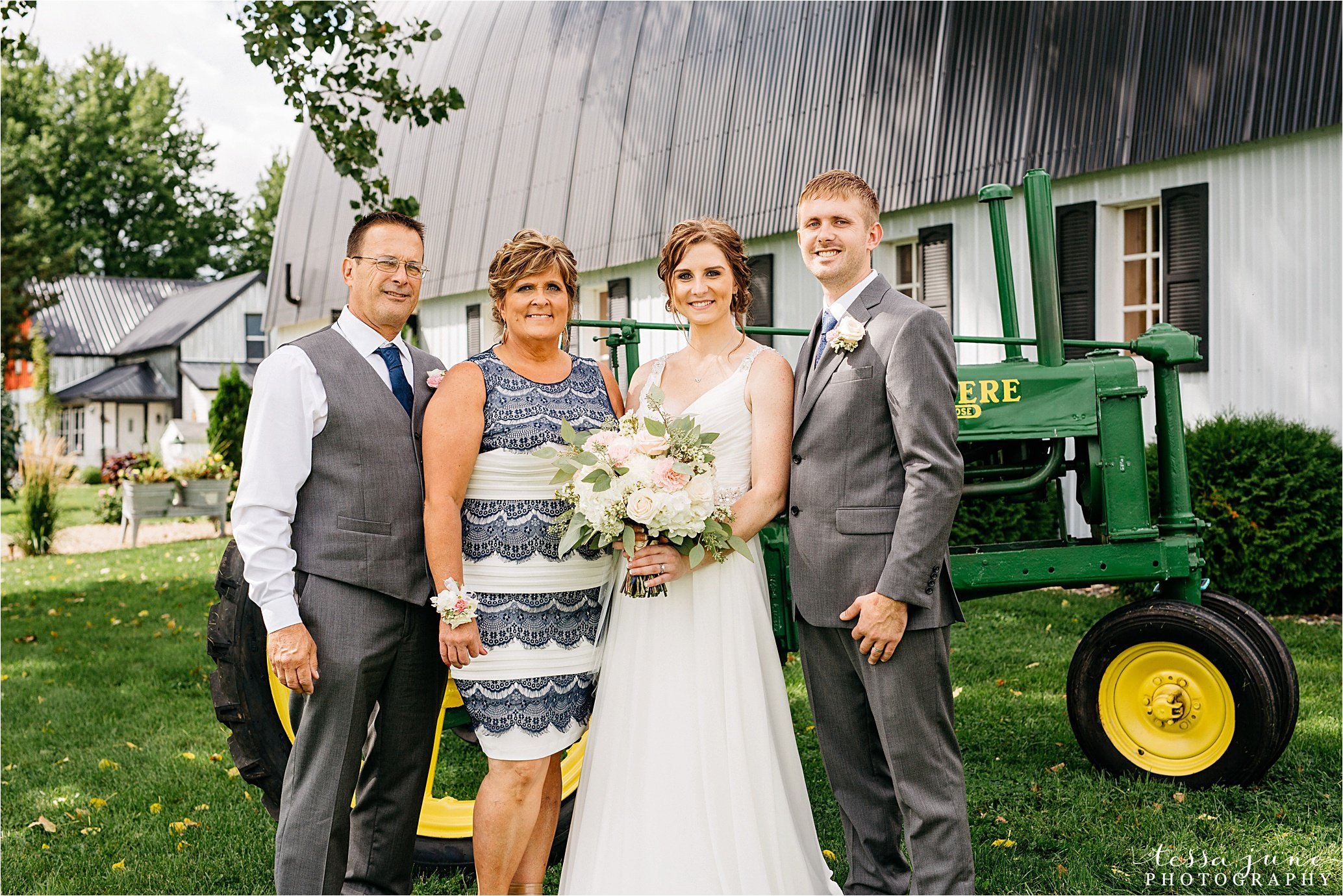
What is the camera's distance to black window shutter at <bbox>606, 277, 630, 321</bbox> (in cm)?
1454

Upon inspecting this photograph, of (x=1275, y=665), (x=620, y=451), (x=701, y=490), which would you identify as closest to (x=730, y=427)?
(x=701, y=490)

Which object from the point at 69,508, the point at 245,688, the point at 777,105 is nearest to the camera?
the point at 245,688

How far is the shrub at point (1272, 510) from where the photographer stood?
24.9 ft

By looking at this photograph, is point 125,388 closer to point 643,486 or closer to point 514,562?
point 514,562

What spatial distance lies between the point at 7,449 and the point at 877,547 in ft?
87.6

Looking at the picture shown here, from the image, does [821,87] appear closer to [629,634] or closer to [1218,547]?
[1218,547]

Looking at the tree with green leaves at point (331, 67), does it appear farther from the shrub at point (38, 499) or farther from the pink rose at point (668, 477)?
the shrub at point (38, 499)

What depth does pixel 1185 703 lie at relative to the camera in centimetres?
418

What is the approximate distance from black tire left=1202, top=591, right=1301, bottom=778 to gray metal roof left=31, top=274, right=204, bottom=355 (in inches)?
1697

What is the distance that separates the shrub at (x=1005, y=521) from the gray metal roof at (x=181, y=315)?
111 feet

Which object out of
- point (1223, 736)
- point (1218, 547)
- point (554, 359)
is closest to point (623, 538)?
point (554, 359)

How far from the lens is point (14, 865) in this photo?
3.91 m

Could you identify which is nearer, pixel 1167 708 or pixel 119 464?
pixel 1167 708

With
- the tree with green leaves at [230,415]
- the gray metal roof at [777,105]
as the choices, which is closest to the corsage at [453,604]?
the gray metal roof at [777,105]
